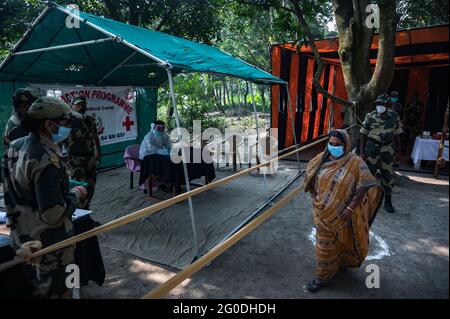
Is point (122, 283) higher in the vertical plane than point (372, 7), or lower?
lower

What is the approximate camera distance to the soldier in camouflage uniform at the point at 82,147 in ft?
13.2

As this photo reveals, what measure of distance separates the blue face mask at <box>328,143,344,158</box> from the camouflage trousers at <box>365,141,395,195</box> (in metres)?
2.55

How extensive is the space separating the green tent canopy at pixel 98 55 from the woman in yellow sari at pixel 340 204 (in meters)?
1.90

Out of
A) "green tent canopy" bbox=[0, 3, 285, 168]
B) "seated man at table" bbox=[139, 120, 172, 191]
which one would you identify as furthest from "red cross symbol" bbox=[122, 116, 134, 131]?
"seated man at table" bbox=[139, 120, 172, 191]

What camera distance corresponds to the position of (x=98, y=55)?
19.7 ft

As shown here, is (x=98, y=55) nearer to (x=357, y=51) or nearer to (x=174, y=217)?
(x=174, y=217)

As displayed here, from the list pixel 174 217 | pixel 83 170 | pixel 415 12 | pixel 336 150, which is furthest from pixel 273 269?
pixel 415 12

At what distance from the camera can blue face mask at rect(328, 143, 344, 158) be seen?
8.46ft
